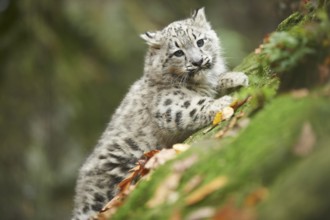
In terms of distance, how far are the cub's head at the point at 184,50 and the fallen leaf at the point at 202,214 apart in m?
3.83

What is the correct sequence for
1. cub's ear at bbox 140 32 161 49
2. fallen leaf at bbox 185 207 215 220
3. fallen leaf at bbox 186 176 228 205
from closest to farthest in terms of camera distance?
fallen leaf at bbox 185 207 215 220 → fallen leaf at bbox 186 176 228 205 → cub's ear at bbox 140 32 161 49

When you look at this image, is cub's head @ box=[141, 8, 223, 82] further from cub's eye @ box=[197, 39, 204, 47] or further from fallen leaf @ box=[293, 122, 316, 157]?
fallen leaf @ box=[293, 122, 316, 157]

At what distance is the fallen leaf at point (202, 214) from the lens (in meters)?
4.77

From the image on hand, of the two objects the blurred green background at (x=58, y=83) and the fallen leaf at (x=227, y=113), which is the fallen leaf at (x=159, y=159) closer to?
the fallen leaf at (x=227, y=113)

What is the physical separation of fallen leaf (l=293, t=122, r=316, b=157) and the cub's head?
12.7 feet

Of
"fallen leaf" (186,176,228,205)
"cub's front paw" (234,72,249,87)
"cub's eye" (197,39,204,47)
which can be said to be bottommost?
"fallen leaf" (186,176,228,205)

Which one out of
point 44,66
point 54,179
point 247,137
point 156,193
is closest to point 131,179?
point 156,193

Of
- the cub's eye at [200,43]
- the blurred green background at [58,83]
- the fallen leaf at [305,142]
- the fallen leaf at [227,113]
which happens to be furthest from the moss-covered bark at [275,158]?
the blurred green background at [58,83]

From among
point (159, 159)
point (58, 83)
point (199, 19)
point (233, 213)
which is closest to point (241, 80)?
point (199, 19)

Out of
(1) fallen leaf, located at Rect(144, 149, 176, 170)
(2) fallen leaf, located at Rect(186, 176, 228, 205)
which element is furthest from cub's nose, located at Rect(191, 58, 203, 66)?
(2) fallen leaf, located at Rect(186, 176, 228, 205)

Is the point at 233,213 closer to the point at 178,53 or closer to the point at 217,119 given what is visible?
the point at 217,119

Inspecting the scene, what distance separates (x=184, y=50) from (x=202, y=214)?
13.6 feet

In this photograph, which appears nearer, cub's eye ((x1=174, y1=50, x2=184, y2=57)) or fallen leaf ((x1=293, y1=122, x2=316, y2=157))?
fallen leaf ((x1=293, y1=122, x2=316, y2=157))

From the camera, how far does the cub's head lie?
8.59m
